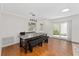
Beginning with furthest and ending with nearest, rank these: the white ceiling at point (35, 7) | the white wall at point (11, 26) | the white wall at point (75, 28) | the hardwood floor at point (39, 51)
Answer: the white wall at point (75, 28), the white wall at point (11, 26), the hardwood floor at point (39, 51), the white ceiling at point (35, 7)

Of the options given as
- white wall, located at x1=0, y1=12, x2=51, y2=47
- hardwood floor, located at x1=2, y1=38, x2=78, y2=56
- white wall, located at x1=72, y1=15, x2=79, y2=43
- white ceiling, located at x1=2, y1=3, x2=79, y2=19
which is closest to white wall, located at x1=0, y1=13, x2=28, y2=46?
white wall, located at x1=0, y1=12, x2=51, y2=47

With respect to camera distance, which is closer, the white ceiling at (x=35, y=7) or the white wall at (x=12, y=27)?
the white ceiling at (x=35, y=7)

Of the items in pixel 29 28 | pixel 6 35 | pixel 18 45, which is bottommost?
pixel 18 45

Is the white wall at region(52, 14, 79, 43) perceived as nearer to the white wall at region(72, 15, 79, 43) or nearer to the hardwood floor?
the white wall at region(72, 15, 79, 43)

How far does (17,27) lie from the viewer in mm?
4008

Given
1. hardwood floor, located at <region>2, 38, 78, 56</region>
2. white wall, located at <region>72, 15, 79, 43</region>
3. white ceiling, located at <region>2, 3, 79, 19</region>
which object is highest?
white ceiling, located at <region>2, 3, 79, 19</region>

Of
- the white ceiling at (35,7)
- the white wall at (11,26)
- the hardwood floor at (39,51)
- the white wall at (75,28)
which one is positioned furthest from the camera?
the white wall at (75,28)

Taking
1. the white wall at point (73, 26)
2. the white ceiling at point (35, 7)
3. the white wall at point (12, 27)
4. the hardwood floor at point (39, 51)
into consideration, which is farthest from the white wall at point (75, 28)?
the white wall at point (12, 27)

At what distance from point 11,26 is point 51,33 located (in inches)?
93.5

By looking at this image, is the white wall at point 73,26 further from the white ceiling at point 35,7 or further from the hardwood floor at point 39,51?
the hardwood floor at point 39,51

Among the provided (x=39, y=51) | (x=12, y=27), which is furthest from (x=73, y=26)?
(x=12, y=27)

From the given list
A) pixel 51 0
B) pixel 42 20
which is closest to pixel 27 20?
pixel 42 20

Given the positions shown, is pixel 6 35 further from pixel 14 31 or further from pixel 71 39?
pixel 71 39

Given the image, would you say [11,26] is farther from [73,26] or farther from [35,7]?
[73,26]
